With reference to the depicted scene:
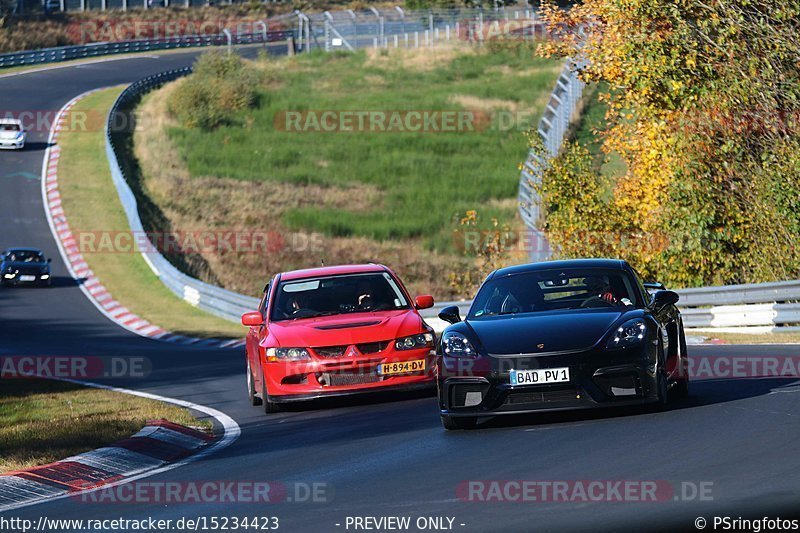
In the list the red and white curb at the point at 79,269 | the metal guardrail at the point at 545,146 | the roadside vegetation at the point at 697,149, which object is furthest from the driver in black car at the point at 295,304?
the metal guardrail at the point at 545,146

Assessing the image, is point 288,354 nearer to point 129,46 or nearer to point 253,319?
point 253,319

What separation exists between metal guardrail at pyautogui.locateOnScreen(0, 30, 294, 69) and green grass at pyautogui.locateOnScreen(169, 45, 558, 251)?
10.4 metres

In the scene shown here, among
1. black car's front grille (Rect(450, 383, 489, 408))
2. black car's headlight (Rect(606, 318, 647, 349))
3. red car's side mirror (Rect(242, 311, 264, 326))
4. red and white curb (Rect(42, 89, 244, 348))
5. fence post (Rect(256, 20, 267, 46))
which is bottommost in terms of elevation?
red and white curb (Rect(42, 89, 244, 348))

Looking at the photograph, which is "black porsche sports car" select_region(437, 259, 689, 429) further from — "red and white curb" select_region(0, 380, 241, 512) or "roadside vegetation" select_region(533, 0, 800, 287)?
"roadside vegetation" select_region(533, 0, 800, 287)

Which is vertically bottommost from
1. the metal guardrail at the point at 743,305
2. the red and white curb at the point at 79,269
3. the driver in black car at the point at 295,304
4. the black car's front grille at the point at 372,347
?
the red and white curb at the point at 79,269

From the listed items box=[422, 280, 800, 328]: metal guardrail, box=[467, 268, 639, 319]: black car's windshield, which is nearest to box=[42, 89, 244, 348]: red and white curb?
box=[422, 280, 800, 328]: metal guardrail

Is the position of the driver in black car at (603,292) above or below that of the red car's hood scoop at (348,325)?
above

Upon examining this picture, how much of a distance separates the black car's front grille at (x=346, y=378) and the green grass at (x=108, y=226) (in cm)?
1669

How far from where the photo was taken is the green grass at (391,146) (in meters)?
45.6

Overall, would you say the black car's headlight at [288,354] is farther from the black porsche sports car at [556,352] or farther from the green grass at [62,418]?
the black porsche sports car at [556,352]

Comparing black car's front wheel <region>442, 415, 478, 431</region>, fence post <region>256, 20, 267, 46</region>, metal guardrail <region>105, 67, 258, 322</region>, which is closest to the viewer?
black car's front wheel <region>442, 415, 478, 431</region>

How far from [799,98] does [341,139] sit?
1377 inches

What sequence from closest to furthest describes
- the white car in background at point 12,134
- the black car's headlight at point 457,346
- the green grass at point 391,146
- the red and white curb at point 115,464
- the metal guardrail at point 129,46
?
1. the red and white curb at point 115,464
2. the black car's headlight at point 457,346
3. the green grass at point 391,146
4. the white car in background at point 12,134
5. the metal guardrail at point 129,46

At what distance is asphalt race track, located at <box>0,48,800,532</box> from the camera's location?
7402mm
